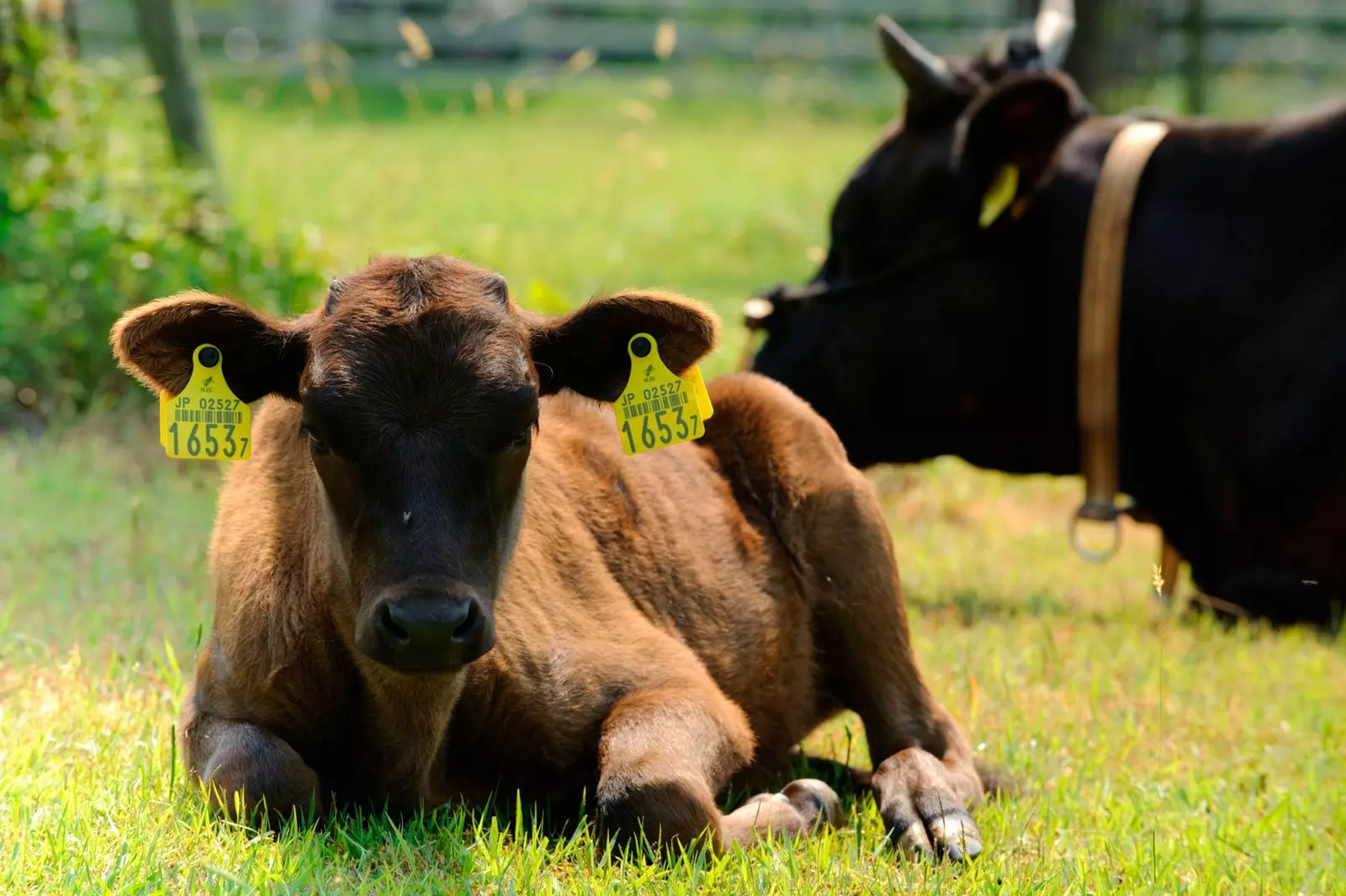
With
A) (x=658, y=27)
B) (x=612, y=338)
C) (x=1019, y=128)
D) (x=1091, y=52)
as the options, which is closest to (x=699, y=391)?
(x=612, y=338)

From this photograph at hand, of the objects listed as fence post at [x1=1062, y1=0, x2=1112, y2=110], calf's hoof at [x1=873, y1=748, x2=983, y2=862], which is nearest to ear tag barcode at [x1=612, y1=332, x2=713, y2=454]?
calf's hoof at [x1=873, y1=748, x2=983, y2=862]

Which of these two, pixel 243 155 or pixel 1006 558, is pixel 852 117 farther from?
pixel 1006 558

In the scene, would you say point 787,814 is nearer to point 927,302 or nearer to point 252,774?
point 252,774

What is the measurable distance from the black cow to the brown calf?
251 cm

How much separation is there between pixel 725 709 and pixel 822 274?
12.7ft

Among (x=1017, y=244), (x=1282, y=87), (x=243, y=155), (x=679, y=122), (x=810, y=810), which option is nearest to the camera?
(x=810, y=810)

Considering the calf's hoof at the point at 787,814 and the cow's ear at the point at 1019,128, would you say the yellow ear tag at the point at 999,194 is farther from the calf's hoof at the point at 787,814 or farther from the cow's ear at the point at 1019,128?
the calf's hoof at the point at 787,814

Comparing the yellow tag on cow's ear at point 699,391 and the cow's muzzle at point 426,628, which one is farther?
the yellow tag on cow's ear at point 699,391

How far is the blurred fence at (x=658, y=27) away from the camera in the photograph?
28.5 metres

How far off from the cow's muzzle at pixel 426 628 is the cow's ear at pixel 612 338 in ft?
2.89

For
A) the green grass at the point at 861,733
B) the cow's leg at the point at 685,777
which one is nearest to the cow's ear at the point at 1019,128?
the green grass at the point at 861,733

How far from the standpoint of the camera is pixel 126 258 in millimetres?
9102

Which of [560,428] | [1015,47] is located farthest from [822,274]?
[560,428]

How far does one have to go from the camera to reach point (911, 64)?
26.5 ft
